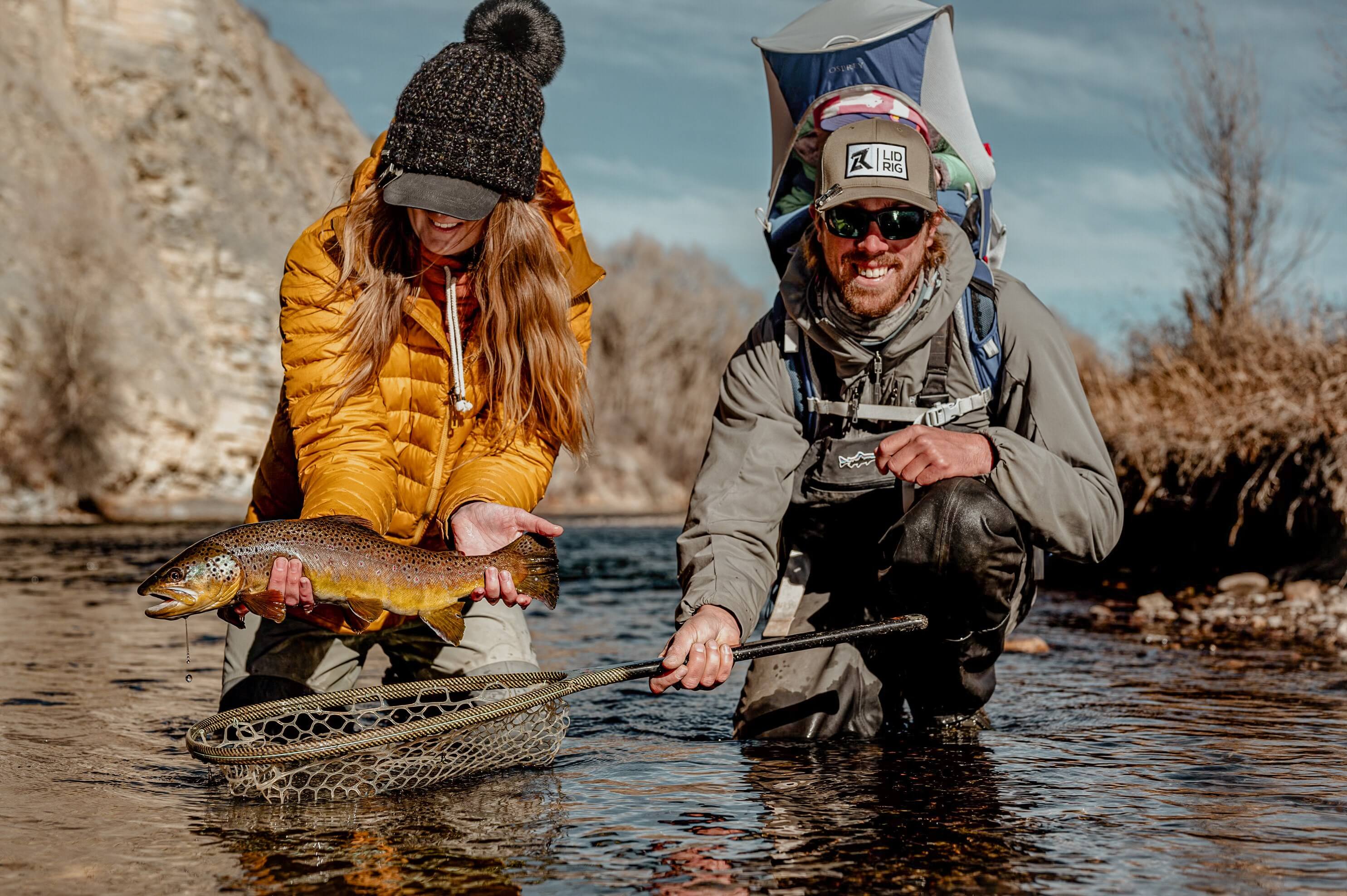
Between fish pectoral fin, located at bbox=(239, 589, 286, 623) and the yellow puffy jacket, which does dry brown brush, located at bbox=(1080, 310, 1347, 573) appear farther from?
fish pectoral fin, located at bbox=(239, 589, 286, 623)

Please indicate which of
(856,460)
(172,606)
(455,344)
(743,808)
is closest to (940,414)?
(856,460)

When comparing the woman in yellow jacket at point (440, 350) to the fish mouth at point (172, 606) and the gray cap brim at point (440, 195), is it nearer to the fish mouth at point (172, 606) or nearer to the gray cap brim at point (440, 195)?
the gray cap brim at point (440, 195)

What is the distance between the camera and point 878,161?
4035mm

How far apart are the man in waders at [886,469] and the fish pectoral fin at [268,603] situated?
3.67ft

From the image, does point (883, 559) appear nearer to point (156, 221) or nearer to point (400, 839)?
point (400, 839)

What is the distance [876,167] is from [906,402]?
78 centimetres

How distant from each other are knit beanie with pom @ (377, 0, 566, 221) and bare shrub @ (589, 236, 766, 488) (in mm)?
50371

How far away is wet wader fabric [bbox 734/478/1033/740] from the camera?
3902 millimetres

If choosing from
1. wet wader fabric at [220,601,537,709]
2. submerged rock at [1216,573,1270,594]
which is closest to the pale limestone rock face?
submerged rock at [1216,573,1270,594]

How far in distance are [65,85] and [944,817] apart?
3874cm

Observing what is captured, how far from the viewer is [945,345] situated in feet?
13.8

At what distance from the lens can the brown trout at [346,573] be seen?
131 inches

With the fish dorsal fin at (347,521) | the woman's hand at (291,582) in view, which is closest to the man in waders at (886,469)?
the fish dorsal fin at (347,521)

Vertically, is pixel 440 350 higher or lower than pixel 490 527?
higher
